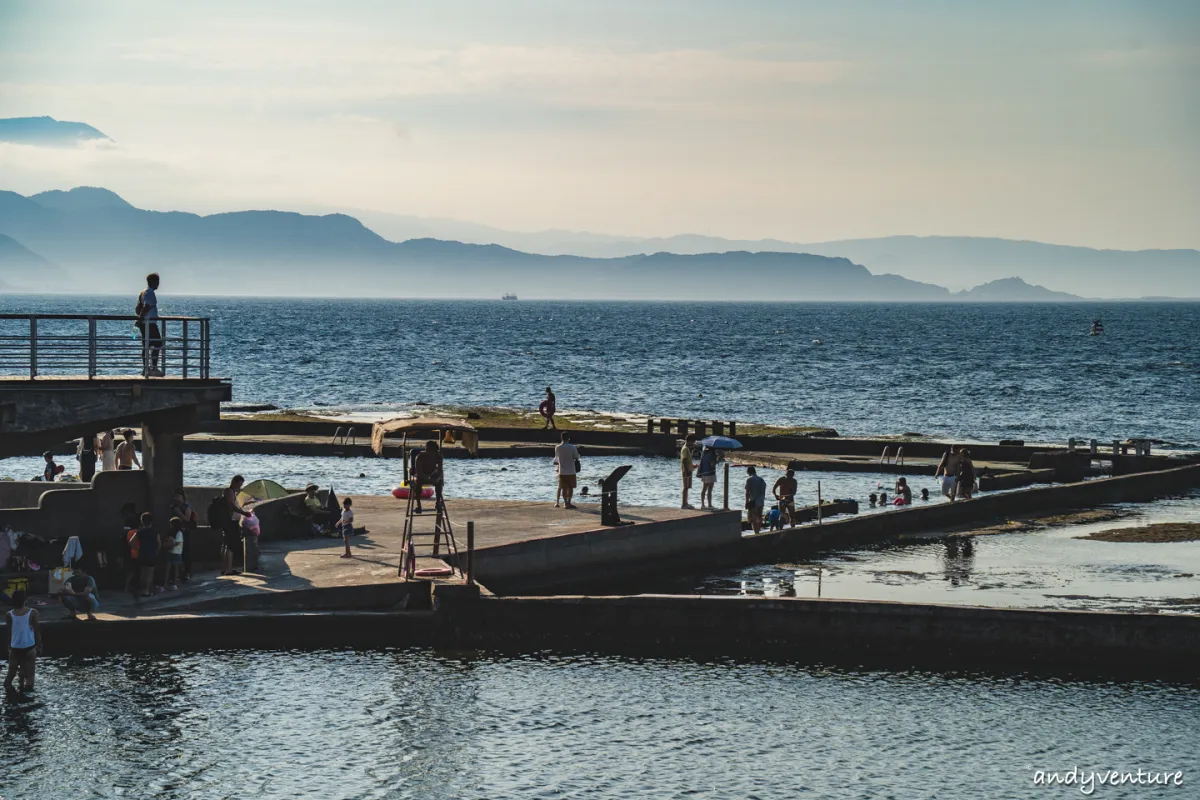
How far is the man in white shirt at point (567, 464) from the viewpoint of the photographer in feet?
100

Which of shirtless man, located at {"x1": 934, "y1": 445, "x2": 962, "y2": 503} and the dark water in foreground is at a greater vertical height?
shirtless man, located at {"x1": 934, "y1": 445, "x2": 962, "y2": 503}

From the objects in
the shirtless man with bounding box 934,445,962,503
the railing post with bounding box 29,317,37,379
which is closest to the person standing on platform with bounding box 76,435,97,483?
the railing post with bounding box 29,317,37,379

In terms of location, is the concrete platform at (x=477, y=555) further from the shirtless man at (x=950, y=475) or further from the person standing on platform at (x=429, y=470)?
the shirtless man at (x=950, y=475)

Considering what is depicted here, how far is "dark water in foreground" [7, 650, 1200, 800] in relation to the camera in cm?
1742

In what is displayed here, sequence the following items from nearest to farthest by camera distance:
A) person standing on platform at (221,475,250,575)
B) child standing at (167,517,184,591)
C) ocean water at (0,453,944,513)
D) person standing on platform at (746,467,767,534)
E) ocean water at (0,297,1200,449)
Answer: child standing at (167,517,184,591) → person standing on platform at (221,475,250,575) → person standing on platform at (746,467,767,534) → ocean water at (0,453,944,513) → ocean water at (0,297,1200,449)

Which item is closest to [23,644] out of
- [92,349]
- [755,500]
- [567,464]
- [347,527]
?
[92,349]

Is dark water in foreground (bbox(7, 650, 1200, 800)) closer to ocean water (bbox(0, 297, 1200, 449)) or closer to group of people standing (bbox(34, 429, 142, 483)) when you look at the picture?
group of people standing (bbox(34, 429, 142, 483))

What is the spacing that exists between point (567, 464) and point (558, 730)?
1187 cm

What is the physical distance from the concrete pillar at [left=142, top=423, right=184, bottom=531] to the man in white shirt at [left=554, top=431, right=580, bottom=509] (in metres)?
8.32

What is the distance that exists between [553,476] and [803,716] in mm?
26667

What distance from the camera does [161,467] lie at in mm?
24922

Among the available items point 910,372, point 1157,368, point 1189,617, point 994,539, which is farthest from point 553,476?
point 1157,368

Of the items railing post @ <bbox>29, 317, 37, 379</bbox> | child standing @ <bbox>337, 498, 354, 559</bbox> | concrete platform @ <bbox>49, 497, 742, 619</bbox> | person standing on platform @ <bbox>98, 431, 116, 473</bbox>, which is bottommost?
concrete platform @ <bbox>49, 497, 742, 619</bbox>

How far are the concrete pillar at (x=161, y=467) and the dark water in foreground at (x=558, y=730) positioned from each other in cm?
390
